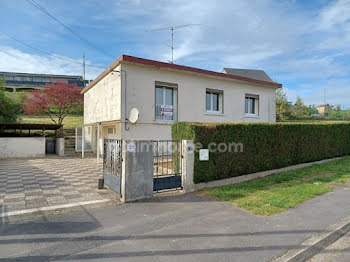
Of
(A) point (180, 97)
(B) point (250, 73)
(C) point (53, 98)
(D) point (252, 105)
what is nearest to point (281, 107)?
(B) point (250, 73)

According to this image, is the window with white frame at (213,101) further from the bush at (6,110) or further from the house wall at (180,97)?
the bush at (6,110)

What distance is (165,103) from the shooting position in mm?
12164

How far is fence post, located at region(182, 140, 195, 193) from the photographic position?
629 cm

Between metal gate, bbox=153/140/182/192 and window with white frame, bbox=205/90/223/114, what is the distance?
7.28m

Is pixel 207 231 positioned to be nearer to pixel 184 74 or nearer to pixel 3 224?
pixel 3 224

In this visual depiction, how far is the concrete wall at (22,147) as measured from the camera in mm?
13648

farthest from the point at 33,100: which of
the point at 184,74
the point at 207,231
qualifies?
the point at 207,231

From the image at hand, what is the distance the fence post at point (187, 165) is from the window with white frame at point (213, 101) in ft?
24.9

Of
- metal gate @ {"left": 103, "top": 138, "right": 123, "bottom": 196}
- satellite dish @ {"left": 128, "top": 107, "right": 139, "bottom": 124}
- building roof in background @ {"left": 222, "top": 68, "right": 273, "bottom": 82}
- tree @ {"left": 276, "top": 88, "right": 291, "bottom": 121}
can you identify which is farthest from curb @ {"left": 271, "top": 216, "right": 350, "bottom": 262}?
building roof in background @ {"left": 222, "top": 68, "right": 273, "bottom": 82}

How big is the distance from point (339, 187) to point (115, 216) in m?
6.34

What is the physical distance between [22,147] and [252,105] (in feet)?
49.8

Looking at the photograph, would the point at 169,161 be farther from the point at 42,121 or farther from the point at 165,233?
the point at 42,121

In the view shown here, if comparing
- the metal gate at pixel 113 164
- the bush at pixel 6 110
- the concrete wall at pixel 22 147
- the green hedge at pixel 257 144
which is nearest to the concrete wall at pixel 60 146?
the concrete wall at pixel 22 147

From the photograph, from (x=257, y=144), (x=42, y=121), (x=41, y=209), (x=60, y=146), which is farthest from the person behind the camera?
(x=42, y=121)
